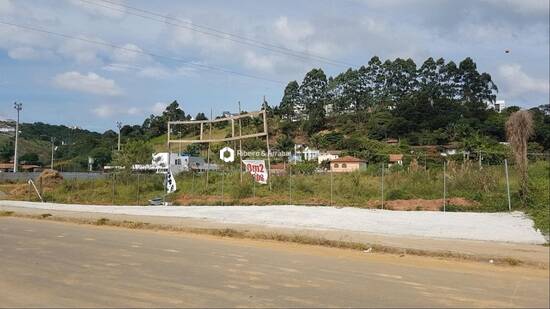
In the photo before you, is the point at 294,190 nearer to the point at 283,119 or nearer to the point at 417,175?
the point at 417,175

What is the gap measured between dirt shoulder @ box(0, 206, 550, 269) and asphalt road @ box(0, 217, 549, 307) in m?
0.54

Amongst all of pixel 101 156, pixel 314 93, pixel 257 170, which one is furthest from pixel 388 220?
pixel 314 93

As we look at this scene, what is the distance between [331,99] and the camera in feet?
438

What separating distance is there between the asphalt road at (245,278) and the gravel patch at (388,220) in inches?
133

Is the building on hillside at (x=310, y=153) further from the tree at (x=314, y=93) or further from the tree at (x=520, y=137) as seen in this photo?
the tree at (x=520, y=137)

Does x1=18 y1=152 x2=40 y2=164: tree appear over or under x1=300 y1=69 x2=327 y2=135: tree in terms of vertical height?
under

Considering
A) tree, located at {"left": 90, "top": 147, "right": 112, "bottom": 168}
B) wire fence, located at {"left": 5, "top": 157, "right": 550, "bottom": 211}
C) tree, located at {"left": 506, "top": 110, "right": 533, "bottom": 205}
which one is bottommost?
wire fence, located at {"left": 5, "top": 157, "right": 550, "bottom": 211}

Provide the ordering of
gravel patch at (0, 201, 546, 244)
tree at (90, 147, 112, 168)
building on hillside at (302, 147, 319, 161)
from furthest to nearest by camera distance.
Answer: tree at (90, 147, 112, 168) → building on hillside at (302, 147, 319, 161) → gravel patch at (0, 201, 546, 244)

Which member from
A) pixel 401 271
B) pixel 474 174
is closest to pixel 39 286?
pixel 401 271

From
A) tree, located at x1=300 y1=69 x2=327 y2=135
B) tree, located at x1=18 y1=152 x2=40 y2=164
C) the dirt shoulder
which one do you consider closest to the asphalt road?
the dirt shoulder

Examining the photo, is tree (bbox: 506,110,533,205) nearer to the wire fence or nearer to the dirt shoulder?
the wire fence

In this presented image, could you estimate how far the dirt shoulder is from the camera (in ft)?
38.9

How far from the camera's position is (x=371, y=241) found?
1441 cm

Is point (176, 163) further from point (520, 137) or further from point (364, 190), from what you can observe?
point (520, 137)
